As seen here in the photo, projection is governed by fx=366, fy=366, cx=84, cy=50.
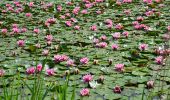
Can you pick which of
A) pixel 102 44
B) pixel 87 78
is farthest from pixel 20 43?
pixel 87 78

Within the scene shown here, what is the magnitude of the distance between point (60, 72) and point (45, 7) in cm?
427

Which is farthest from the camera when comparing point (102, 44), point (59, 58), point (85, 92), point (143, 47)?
point (102, 44)

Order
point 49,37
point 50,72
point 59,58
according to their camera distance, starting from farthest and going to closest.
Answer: point 49,37 < point 59,58 < point 50,72

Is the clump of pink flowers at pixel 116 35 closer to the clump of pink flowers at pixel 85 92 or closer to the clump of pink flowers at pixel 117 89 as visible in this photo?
the clump of pink flowers at pixel 117 89

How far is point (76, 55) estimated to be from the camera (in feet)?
16.0

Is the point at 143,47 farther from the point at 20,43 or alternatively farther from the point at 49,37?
the point at 20,43

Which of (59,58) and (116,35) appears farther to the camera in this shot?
(116,35)

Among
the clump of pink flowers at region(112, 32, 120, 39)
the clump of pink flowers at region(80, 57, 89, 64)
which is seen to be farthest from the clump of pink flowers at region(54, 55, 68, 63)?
the clump of pink flowers at region(112, 32, 120, 39)

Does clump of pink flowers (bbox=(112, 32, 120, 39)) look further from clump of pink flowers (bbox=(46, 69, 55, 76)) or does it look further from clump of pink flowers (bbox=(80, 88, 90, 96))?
clump of pink flowers (bbox=(80, 88, 90, 96))

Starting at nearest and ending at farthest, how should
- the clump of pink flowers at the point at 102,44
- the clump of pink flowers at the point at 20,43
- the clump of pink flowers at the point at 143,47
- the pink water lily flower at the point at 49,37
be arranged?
1. the clump of pink flowers at the point at 143,47
2. the clump of pink flowers at the point at 102,44
3. the clump of pink flowers at the point at 20,43
4. the pink water lily flower at the point at 49,37

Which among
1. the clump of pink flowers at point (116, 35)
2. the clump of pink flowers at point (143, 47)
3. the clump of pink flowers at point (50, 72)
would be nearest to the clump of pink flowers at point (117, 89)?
the clump of pink flowers at point (50, 72)

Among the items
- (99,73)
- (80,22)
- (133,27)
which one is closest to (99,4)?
(80,22)

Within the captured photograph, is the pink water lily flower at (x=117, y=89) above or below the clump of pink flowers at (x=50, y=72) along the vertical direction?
below

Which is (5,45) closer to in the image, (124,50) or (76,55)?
(76,55)
